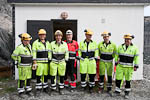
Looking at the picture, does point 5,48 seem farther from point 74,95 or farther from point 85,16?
point 74,95

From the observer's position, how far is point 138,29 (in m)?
6.75

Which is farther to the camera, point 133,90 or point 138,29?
Result: point 138,29

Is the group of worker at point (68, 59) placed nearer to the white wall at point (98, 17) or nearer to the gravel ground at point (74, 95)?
the gravel ground at point (74, 95)

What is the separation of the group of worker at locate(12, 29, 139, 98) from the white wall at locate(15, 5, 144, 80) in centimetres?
145

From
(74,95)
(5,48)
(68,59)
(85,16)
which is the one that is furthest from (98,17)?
(5,48)

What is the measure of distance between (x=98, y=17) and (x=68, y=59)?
2.37 m

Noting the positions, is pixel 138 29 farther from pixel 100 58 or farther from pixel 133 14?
pixel 100 58

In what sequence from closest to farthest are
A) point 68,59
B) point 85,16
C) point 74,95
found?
point 74,95, point 68,59, point 85,16

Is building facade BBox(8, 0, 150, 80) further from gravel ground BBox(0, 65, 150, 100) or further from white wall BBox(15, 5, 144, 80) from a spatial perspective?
gravel ground BBox(0, 65, 150, 100)

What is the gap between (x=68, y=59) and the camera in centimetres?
534

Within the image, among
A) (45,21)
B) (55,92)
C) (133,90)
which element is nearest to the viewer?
(55,92)

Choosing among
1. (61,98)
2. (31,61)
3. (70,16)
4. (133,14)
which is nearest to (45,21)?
(70,16)

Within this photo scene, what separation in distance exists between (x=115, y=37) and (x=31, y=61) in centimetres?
356

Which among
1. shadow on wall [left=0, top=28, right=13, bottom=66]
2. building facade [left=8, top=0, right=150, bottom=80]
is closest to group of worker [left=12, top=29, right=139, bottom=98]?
building facade [left=8, top=0, right=150, bottom=80]
